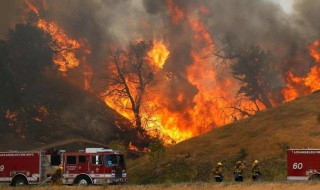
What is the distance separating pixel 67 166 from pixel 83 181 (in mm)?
1372

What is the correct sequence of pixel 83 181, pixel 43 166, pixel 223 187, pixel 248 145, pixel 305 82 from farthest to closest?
pixel 305 82 → pixel 248 145 → pixel 43 166 → pixel 83 181 → pixel 223 187

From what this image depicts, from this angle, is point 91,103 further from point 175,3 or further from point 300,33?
point 300,33

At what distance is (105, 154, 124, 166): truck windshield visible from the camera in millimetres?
34938

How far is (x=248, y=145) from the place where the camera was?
155ft

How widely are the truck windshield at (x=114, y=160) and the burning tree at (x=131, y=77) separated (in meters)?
38.6

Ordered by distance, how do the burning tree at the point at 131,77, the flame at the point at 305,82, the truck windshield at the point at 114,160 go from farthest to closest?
1. the burning tree at the point at 131,77
2. the flame at the point at 305,82
3. the truck windshield at the point at 114,160

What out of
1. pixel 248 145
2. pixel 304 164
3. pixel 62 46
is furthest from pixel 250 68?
pixel 304 164

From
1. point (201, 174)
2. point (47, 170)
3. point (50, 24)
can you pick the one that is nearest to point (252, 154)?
point (201, 174)

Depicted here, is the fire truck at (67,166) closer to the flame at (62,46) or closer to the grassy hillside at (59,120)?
the grassy hillside at (59,120)

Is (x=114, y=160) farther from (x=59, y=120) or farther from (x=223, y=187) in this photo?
(x=59, y=120)

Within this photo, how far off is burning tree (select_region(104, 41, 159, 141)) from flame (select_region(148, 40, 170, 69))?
25.2 inches

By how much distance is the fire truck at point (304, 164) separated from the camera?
33.1 m

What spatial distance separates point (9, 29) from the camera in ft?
258

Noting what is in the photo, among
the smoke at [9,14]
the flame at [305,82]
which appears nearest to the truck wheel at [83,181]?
the flame at [305,82]
